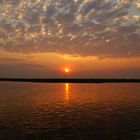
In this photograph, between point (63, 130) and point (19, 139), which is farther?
point (63, 130)

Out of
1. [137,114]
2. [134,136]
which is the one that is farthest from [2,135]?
[137,114]

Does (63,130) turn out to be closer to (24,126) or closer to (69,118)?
(24,126)

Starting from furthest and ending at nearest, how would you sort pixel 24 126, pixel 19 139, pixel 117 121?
pixel 117 121 → pixel 24 126 → pixel 19 139

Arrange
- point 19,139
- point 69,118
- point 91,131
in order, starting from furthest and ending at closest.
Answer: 1. point 69,118
2. point 91,131
3. point 19,139

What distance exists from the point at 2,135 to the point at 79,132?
8034mm

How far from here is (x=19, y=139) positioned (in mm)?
24375

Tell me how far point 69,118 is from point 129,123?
854 centimetres

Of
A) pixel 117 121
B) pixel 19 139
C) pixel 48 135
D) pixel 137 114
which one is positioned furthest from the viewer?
pixel 137 114

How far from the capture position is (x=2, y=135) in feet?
85.0

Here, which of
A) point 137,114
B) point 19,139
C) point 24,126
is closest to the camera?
point 19,139

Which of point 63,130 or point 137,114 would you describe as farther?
point 137,114

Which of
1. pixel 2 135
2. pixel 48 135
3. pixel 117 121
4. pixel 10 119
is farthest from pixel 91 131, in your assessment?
pixel 10 119

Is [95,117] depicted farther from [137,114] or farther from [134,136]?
[134,136]

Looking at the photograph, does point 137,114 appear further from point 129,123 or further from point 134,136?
point 134,136
